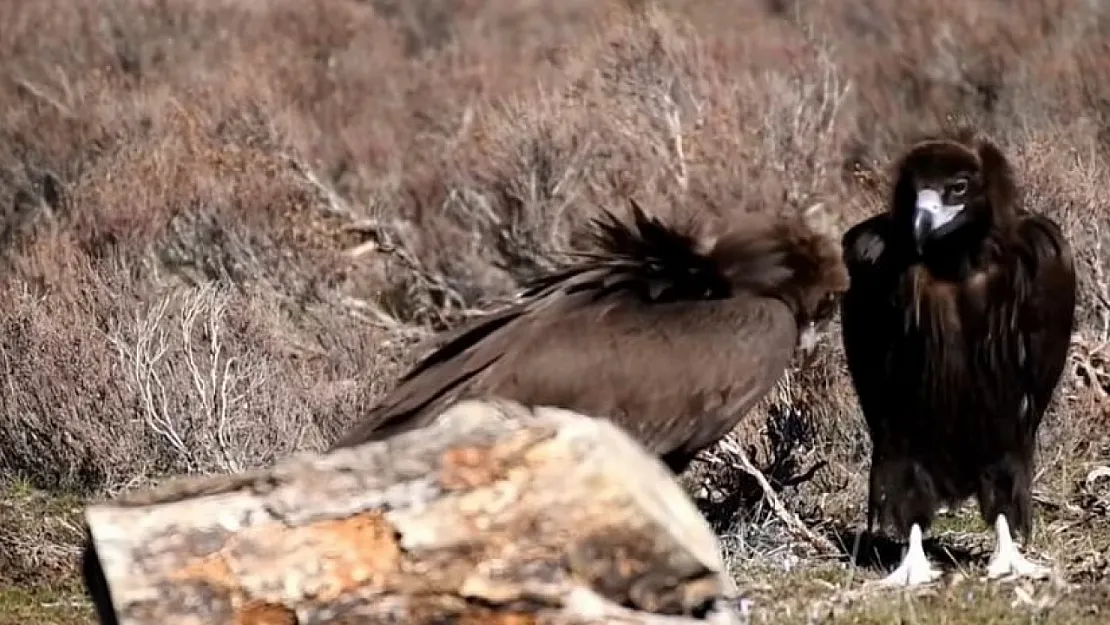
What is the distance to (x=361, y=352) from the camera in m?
15.0

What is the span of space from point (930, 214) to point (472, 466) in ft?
12.9

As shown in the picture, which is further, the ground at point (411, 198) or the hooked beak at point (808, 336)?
the ground at point (411, 198)

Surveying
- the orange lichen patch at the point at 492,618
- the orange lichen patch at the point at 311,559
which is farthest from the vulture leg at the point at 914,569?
the orange lichen patch at the point at 311,559

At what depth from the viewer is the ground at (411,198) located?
418 inches

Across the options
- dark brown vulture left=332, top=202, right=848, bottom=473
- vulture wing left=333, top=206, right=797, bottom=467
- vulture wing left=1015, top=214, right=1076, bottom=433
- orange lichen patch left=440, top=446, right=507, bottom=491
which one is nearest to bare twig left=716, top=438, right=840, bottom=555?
vulture wing left=1015, top=214, right=1076, bottom=433

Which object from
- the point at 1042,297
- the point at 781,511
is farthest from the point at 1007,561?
the point at 781,511

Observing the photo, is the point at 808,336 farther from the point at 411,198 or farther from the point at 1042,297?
the point at 411,198

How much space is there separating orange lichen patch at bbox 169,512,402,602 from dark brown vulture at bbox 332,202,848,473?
1.76m

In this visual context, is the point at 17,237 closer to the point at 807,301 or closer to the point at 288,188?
the point at 288,188

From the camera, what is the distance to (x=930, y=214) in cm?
866

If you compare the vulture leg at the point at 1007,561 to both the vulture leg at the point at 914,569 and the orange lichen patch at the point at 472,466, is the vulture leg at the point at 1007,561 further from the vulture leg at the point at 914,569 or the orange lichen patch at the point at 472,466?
the orange lichen patch at the point at 472,466

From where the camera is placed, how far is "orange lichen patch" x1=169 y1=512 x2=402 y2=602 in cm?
513

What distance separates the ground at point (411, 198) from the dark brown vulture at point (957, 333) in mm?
427

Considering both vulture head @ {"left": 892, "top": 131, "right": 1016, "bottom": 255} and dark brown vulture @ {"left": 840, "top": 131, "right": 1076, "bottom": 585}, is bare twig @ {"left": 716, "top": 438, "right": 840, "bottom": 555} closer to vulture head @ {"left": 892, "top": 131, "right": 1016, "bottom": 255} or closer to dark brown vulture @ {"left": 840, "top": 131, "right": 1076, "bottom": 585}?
dark brown vulture @ {"left": 840, "top": 131, "right": 1076, "bottom": 585}
